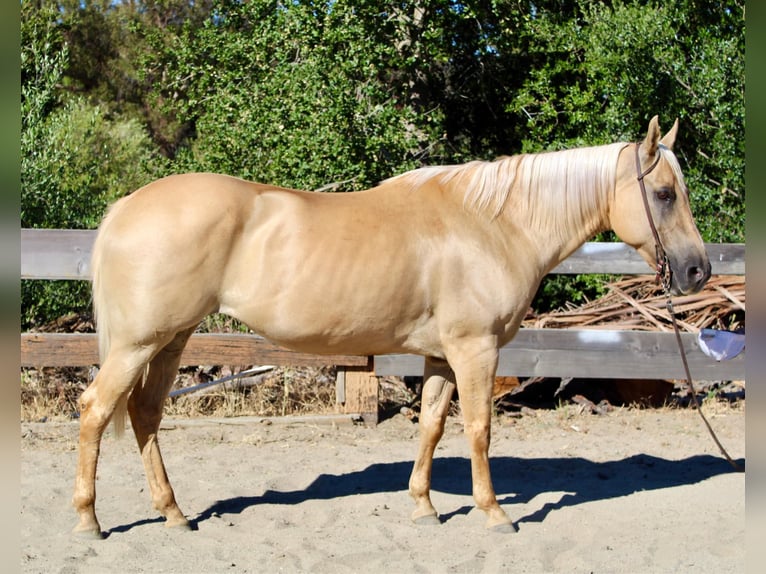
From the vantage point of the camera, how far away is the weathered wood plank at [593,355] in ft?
21.1

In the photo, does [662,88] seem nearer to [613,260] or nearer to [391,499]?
[613,260]

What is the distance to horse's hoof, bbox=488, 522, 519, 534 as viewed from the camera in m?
4.11

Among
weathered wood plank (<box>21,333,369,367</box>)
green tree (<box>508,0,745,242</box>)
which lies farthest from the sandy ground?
green tree (<box>508,0,745,242</box>)

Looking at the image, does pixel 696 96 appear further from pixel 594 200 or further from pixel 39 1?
pixel 39 1

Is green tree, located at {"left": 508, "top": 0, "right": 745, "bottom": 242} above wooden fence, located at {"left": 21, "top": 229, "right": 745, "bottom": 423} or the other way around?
above

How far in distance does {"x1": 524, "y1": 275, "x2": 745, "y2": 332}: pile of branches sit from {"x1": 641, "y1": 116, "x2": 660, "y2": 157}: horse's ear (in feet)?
10.8

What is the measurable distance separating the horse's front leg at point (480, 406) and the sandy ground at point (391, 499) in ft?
0.44

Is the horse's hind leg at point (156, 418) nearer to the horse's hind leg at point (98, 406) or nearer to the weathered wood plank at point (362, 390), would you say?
the horse's hind leg at point (98, 406)

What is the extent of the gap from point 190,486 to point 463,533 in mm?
1818

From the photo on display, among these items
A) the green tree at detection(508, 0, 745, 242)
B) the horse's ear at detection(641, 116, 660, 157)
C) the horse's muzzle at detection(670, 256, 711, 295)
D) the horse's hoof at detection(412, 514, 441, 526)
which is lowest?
the horse's hoof at detection(412, 514, 441, 526)

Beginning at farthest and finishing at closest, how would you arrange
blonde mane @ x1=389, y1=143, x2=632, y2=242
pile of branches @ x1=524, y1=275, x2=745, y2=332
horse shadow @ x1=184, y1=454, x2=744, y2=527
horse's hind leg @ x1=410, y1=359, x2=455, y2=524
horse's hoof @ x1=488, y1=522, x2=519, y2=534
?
pile of branches @ x1=524, y1=275, x2=745, y2=332, horse shadow @ x1=184, y1=454, x2=744, y2=527, horse's hind leg @ x1=410, y1=359, x2=455, y2=524, blonde mane @ x1=389, y1=143, x2=632, y2=242, horse's hoof @ x1=488, y1=522, x2=519, y2=534

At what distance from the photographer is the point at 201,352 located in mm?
6172

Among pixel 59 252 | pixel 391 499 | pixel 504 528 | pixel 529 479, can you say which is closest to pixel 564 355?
pixel 529 479

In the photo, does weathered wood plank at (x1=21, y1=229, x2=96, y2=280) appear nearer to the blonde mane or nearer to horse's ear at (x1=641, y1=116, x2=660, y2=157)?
the blonde mane
